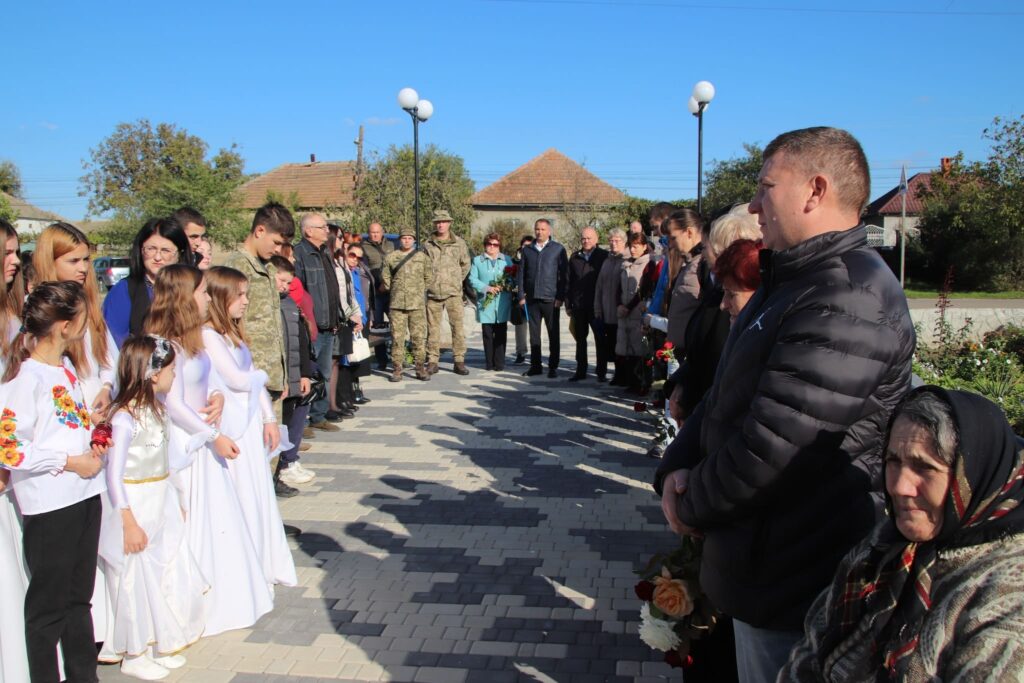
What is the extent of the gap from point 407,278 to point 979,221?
30326 millimetres

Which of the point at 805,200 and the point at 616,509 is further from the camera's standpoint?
the point at 616,509

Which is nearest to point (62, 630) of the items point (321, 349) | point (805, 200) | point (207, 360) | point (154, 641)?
point (154, 641)

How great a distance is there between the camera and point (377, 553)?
5074mm

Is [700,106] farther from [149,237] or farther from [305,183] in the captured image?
[305,183]

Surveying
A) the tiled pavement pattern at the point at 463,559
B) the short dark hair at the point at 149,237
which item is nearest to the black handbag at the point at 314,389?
the tiled pavement pattern at the point at 463,559

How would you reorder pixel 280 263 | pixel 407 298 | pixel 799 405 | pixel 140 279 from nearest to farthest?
1. pixel 799 405
2. pixel 140 279
3. pixel 280 263
4. pixel 407 298

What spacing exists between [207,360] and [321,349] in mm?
4193

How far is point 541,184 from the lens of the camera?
48.3m

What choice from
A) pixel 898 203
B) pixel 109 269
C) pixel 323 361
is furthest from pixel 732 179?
pixel 323 361

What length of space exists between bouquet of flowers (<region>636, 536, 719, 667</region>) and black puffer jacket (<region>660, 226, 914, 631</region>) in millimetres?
633

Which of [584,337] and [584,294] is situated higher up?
[584,294]

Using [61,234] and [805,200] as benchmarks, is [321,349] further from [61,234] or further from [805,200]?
[805,200]

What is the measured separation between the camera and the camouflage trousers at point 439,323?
11820 millimetres

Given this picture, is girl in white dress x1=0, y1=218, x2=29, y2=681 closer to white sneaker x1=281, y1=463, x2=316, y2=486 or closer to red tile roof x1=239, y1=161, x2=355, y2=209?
white sneaker x1=281, y1=463, x2=316, y2=486
